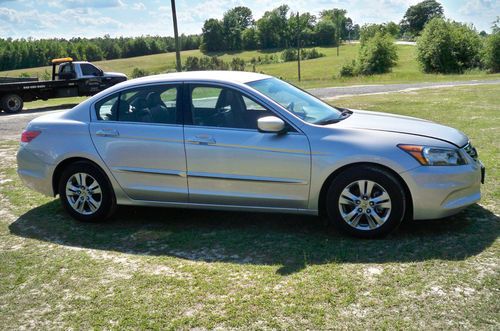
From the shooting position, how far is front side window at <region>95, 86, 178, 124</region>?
5133mm

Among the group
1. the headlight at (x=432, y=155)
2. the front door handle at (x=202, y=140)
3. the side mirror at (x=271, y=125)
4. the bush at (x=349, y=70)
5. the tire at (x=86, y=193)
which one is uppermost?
the side mirror at (x=271, y=125)

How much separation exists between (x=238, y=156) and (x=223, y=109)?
0.55 meters

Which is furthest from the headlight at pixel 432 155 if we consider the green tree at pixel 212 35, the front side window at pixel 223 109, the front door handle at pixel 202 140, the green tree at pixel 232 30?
the green tree at pixel 232 30

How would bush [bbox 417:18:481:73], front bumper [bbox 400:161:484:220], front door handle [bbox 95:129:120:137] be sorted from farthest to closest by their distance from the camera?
bush [bbox 417:18:481:73]
front door handle [bbox 95:129:120:137]
front bumper [bbox 400:161:484:220]

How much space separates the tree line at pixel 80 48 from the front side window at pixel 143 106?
7110cm

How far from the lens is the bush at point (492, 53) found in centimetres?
4606

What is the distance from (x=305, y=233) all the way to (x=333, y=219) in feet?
1.20

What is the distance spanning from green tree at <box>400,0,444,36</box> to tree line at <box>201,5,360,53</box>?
64.5ft

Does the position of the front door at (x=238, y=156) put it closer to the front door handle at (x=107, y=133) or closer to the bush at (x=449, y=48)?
the front door handle at (x=107, y=133)

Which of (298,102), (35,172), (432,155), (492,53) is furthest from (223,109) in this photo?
(492,53)

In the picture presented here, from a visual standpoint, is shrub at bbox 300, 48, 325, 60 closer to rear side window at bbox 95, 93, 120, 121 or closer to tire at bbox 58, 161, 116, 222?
rear side window at bbox 95, 93, 120, 121

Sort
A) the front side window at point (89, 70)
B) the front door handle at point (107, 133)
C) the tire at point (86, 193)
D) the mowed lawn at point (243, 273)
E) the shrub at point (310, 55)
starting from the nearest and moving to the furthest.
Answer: the mowed lawn at point (243, 273) < the front door handle at point (107, 133) < the tire at point (86, 193) < the front side window at point (89, 70) < the shrub at point (310, 55)

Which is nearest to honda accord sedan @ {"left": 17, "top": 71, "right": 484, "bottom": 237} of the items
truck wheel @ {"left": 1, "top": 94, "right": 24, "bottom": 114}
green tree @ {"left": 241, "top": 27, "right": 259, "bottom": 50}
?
truck wheel @ {"left": 1, "top": 94, "right": 24, "bottom": 114}

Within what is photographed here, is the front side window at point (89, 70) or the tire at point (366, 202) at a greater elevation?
the front side window at point (89, 70)
